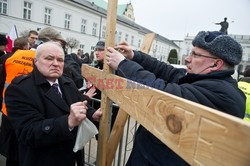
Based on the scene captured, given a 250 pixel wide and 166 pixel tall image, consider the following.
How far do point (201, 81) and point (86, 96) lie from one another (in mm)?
1451

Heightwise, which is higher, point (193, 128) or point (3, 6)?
point (3, 6)

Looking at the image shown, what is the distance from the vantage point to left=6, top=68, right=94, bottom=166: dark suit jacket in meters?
1.50

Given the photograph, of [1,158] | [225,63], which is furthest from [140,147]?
[1,158]

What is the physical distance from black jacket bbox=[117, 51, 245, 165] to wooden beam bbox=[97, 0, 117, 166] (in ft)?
0.84

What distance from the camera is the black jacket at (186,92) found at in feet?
3.33

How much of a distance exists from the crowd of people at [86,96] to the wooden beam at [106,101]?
0.28 ft

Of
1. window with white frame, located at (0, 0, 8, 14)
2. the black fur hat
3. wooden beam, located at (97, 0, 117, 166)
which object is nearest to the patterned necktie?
wooden beam, located at (97, 0, 117, 166)

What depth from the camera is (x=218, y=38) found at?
1180mm

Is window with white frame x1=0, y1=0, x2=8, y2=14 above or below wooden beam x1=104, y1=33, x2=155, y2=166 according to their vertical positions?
above

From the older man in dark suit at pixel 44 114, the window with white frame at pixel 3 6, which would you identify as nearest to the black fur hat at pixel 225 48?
the older man in dark suit at pixel 44 114

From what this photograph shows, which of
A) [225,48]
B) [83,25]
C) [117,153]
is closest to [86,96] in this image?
[225,48]

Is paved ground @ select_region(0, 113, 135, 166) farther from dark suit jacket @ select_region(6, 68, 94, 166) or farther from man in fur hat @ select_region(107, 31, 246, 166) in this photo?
man in fur hat @ select_region(107, 31, 246, 166)

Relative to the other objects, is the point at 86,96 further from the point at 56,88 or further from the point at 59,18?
the point at 59,18

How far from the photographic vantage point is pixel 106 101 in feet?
5.46
